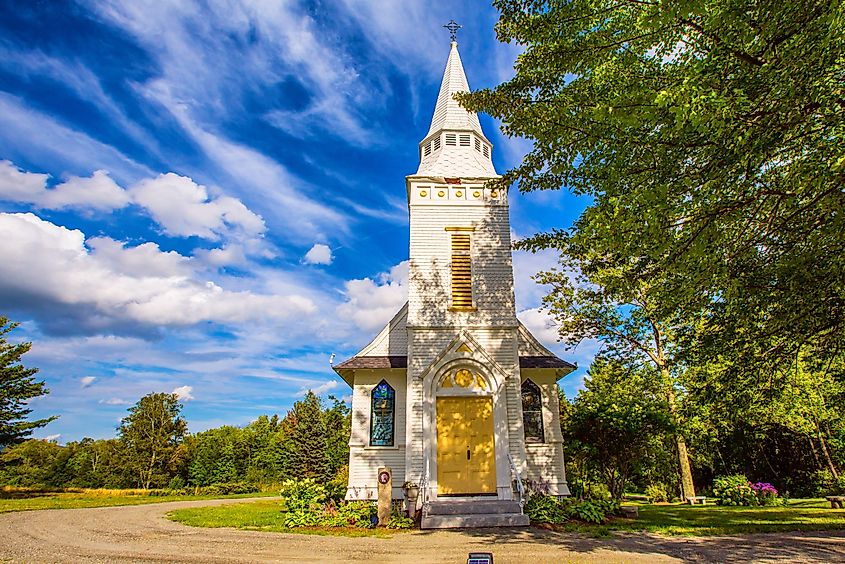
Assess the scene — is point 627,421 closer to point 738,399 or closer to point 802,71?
point 738,399

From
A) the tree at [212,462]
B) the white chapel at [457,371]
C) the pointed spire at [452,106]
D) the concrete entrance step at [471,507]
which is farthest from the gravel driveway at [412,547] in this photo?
the tree at [212,462]

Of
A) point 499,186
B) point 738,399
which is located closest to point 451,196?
point 499,186

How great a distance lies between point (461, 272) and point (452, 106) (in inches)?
284

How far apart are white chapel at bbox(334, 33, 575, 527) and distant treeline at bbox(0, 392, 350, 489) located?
27677 millimetres

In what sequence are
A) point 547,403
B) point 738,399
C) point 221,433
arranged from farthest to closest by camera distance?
point 221,433
point 547,403
point 738,399

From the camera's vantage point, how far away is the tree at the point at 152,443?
45.7 m

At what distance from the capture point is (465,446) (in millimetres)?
14625

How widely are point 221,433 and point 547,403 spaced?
51182 mm

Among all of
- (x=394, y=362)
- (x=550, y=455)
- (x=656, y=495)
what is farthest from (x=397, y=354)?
(x=656, y=495)

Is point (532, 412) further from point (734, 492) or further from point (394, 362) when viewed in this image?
point (734, 492)

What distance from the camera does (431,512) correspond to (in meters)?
12.5

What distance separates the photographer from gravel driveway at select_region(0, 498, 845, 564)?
26.9 ft

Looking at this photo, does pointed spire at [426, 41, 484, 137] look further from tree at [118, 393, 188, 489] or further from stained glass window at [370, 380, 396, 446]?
tree at [118, 393, 188, 489]

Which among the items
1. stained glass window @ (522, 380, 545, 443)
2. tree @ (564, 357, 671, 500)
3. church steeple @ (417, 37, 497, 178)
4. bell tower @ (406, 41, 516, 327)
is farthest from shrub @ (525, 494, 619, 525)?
church steeple @ (417, 37, 497, 178)
